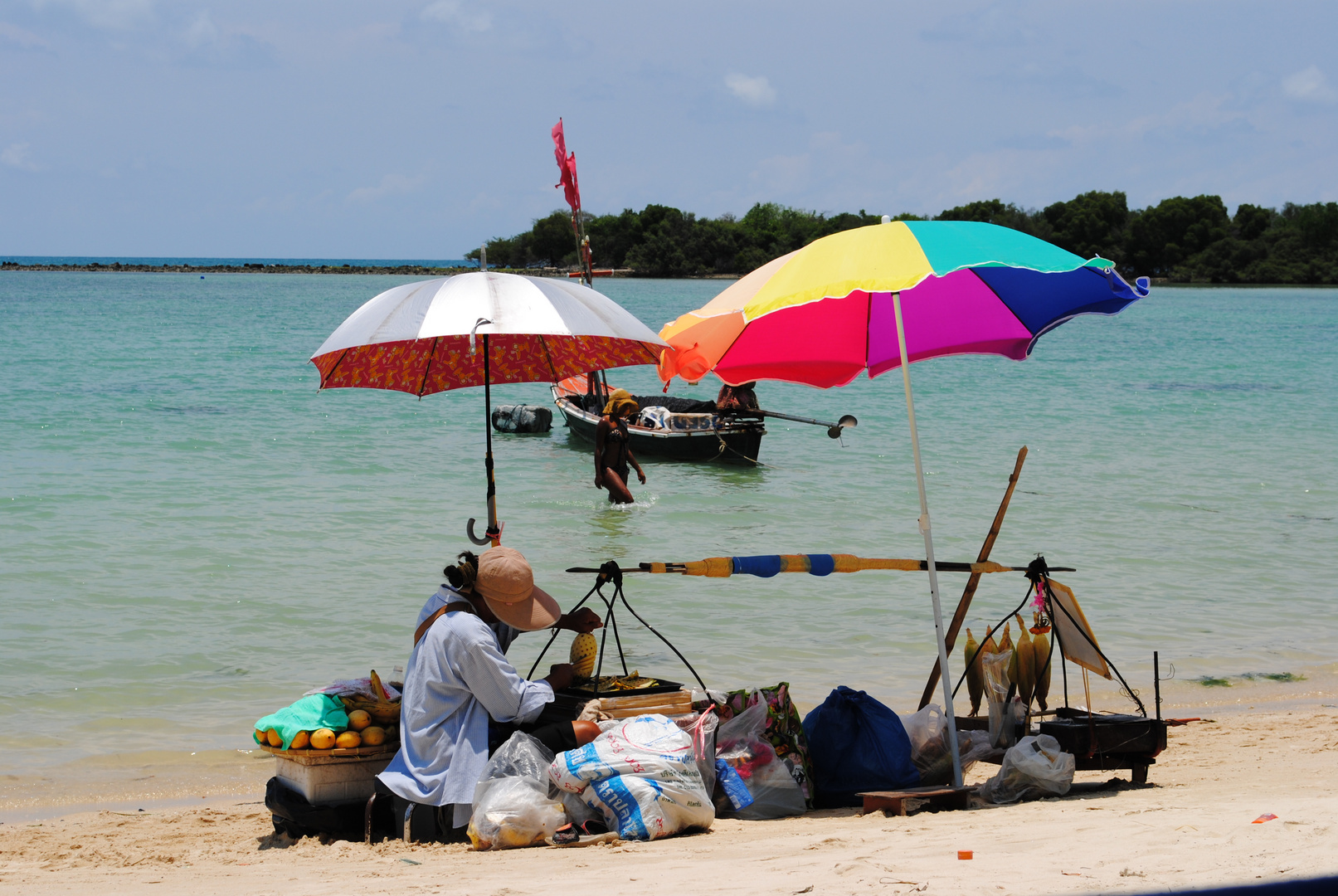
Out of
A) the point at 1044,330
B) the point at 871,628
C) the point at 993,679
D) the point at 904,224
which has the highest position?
the point at 904,224

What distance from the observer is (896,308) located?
4438 mm

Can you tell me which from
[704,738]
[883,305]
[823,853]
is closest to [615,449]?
[883,305]

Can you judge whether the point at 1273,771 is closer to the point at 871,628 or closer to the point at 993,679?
the point at 993,679

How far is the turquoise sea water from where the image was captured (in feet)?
24.8

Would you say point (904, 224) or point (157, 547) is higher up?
point (904, 224)

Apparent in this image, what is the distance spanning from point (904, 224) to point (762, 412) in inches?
492

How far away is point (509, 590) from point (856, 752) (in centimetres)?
161

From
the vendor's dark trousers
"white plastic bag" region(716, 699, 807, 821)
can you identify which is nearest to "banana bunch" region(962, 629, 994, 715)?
"white plastic bag" region(716, 699, 807, 821)

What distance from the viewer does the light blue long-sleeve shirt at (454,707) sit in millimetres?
4078

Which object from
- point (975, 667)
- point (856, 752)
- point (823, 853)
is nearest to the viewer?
point (823, 853)

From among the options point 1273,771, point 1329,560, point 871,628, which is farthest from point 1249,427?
point 1273,771

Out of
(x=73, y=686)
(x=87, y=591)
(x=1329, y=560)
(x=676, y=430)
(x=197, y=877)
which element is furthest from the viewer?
(x=676, y=430)

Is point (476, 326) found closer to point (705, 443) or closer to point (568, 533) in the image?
point (568, 533)

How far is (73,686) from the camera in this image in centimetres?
700
